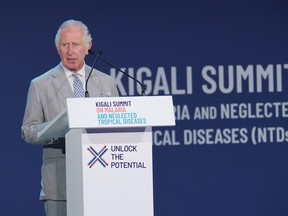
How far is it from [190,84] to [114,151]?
A: 2.44m

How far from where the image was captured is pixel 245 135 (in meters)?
5.92

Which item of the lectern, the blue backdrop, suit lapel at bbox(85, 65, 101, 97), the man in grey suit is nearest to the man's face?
the man in grey suit

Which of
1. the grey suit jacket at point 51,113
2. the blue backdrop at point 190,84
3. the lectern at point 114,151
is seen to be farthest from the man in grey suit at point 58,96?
the blue backdrop at point 190,84

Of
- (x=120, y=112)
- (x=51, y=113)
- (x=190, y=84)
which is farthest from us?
(x=190, y=84)

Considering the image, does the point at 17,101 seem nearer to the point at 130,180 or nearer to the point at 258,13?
the point at 258,13

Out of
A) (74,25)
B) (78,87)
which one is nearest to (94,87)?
(78,87)

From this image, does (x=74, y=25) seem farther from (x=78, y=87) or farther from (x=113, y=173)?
(x=113, y=173)

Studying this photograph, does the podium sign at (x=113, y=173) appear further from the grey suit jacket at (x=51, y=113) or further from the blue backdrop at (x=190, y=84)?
the blue backdrop at (x=190, y=84)

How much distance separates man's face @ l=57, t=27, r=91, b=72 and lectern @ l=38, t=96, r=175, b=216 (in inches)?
24.1

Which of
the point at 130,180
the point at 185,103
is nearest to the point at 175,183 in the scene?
the point at 185,103

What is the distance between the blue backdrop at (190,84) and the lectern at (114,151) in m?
2.26

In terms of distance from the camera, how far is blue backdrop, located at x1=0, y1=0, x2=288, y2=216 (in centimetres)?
577

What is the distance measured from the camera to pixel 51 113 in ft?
13.4

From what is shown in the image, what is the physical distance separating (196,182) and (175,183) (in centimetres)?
15
